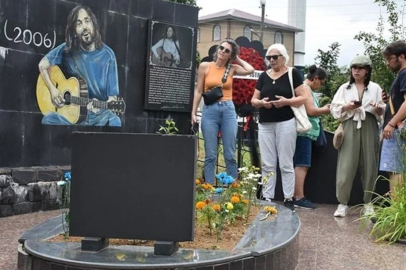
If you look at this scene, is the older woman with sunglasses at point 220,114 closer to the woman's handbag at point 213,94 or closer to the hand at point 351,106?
the woman's handbag at point 213,94

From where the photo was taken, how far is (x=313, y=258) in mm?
4551

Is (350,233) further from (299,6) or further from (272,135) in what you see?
(299,6)

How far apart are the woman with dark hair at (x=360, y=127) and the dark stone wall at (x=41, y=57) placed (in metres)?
2.60

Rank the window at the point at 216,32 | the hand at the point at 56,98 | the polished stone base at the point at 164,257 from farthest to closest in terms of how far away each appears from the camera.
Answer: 1. the window at the point at 216,32
2. the hand at the point at 56,98
3. the polished stone base at the point at 164,257

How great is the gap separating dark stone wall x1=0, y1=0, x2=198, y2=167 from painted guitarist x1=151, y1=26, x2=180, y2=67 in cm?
15

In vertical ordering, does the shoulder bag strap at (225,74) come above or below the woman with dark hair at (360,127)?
above

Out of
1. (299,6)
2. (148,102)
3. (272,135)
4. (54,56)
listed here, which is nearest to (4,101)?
(54,56)

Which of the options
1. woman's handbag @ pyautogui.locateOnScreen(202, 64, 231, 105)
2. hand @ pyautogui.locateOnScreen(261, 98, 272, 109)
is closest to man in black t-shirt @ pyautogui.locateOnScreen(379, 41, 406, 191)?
hand @ pyautogui.locateOnScreen(261, 98, 272, 109)

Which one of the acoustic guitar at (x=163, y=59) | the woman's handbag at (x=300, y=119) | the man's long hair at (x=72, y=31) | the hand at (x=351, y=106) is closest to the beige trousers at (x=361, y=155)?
the hand at (x=351, y=106)

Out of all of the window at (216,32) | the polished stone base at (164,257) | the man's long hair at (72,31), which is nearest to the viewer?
the polished stone base at (164,257)

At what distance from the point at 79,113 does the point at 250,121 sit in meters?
2.87

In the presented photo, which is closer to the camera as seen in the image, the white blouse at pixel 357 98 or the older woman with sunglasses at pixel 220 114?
the white blouse at pixel 357 98

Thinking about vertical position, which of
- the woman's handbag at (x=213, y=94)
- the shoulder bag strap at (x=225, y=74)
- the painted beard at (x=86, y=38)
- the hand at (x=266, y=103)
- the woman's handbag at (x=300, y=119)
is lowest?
the woman's handbag at (x=300, y=119)

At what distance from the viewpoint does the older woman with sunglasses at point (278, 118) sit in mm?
6258
